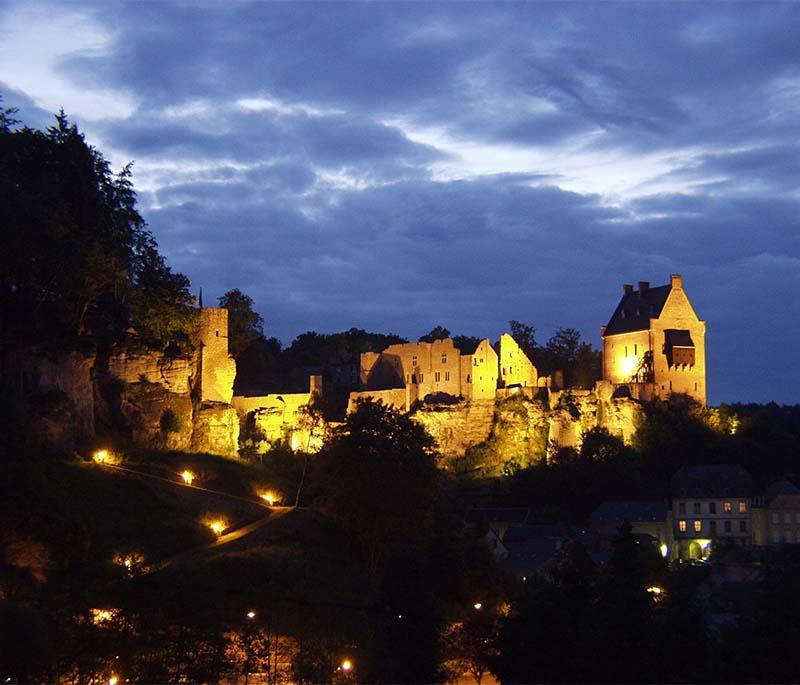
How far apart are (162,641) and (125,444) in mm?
18973

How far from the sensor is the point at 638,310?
80688 millimetres

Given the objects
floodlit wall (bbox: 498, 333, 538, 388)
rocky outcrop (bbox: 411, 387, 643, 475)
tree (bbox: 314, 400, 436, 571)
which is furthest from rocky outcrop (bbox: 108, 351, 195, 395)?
floodlit wall (bbox: 498, 333, 538, 388)

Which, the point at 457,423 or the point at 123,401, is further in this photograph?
the point at 457,423

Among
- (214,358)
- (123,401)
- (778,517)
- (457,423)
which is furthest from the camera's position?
(457,423)

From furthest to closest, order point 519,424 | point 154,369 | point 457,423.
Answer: point 457,423, point 519,424, point 154,369

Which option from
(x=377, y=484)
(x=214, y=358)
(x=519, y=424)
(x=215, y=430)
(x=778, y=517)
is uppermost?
(x=214, y=358)

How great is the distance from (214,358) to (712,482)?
2600 centimetres

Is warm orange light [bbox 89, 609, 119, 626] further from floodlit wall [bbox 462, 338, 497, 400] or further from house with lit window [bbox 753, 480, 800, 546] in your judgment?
floodlit wall [bbox 462, 338, 497, 400]

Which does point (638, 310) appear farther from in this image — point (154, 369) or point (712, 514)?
point (154, 369)

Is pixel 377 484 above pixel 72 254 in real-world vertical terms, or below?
below

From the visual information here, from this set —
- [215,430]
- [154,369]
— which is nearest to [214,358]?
[215,430]

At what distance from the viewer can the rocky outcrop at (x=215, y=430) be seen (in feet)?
199

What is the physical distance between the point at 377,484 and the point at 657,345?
104 ft

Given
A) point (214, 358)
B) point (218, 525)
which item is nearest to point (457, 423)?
point (214, 358)
